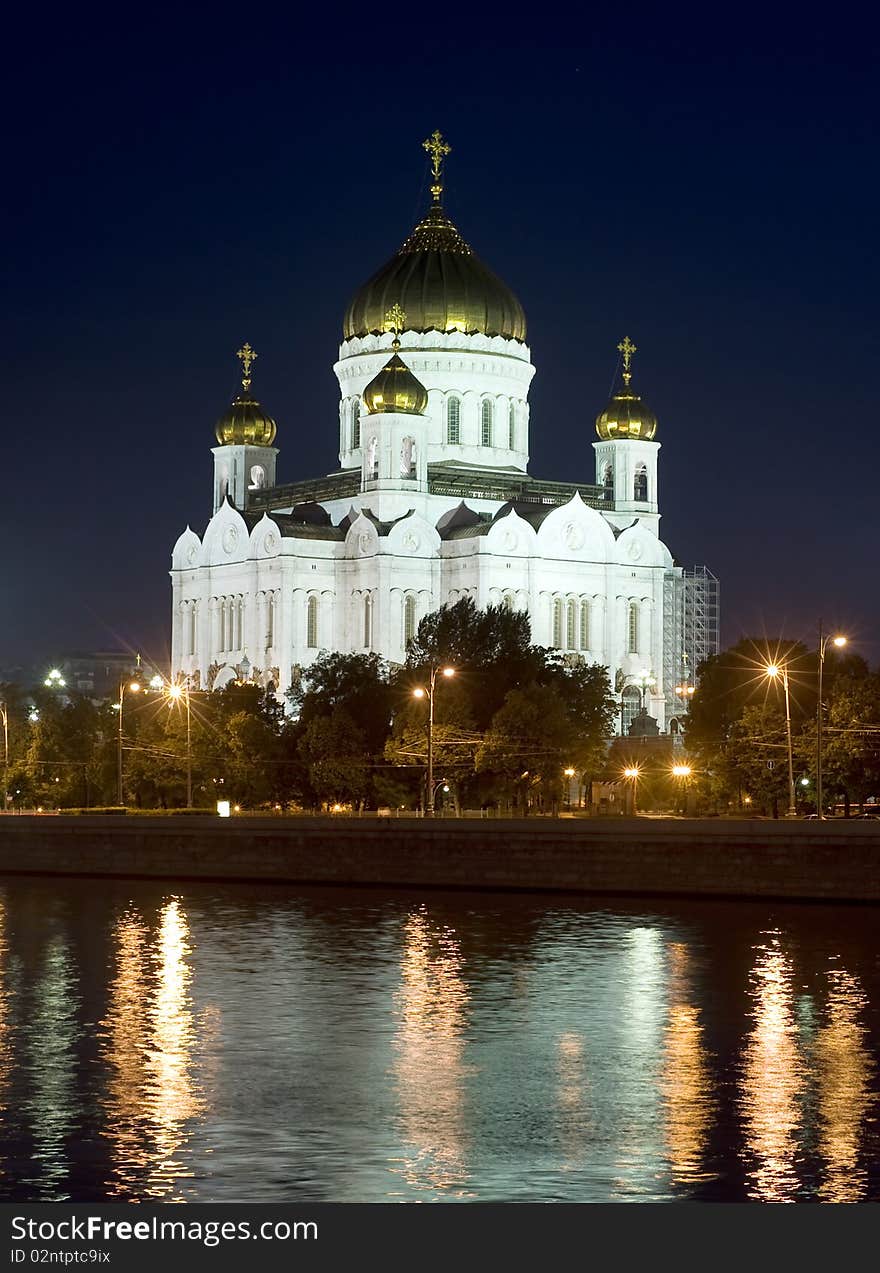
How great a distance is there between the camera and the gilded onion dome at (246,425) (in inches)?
3994

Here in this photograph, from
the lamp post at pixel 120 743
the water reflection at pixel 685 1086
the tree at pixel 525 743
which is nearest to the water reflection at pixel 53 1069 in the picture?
the water reflection at pixel 685 1086

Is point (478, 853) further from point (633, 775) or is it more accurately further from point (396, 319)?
point (396, 319)

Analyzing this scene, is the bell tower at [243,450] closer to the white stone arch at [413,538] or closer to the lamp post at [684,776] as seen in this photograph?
the white stone arch at [413,538]

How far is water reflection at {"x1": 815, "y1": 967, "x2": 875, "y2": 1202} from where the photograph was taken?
22.2 meters

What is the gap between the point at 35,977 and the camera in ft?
123

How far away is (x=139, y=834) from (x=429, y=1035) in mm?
A: 25039

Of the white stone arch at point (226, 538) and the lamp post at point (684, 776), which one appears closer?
the lamp post at point (684, 776)

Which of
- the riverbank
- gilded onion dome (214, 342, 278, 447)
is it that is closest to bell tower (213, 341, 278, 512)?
gilded onion dome (214, 342, 278, 447)

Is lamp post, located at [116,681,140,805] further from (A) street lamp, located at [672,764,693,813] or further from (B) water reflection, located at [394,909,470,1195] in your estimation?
(B) water reflection, located at [394,909,470,1195]

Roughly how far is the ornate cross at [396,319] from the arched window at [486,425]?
4817 mm

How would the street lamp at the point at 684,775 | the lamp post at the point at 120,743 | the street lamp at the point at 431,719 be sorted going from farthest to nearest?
the street lamp at the point at 684,775 → the lamp post at the point at 120,743 → the street lamp at the point at 431,719

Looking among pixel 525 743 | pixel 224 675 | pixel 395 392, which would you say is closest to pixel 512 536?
pixel 395 392

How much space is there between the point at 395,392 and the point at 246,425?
13090 millimetres

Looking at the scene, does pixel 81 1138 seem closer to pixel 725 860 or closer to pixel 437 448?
pixel 725 860
